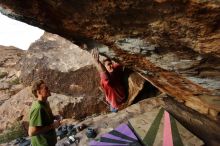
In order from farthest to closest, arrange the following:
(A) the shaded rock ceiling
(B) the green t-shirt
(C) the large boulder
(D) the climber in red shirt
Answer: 1. (C) the large boulder
2. (D) the climber in red shirt
3. (B) the green t-shirt
4. (A) the shaded rock ceiling

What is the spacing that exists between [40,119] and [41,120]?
0.10ft

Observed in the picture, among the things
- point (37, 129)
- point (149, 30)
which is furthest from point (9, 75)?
point (149, 30)

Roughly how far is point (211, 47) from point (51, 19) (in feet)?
8.63

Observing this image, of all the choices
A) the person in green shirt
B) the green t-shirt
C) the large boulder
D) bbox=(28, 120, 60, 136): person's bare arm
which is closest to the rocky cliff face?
the person in green shirt

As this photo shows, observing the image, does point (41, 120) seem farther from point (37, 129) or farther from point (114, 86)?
point (114, 86)

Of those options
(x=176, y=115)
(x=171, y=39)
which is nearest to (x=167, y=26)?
(x=171, y=39)

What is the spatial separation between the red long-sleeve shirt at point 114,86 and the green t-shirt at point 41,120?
225 centimetres

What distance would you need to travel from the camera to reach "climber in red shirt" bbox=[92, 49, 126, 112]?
315 inches

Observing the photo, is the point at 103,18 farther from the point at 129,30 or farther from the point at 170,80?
the point at 170,80

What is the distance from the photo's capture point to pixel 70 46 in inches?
453

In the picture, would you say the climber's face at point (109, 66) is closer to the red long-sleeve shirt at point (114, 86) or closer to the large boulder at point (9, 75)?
the red long-sleeve shirt at point (114, 86)

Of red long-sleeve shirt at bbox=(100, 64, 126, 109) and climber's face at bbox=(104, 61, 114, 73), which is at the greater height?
climber's face at bbox=(104, 61, 114, 73)

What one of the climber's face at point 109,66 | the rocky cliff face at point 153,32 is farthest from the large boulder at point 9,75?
the rocky cliff face at point 153,32

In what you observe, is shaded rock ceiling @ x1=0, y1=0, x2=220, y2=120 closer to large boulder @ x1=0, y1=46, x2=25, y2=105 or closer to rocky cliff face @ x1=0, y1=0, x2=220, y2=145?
rocky cliff face @ x1=0, y1=0, x2=220, y2=145
